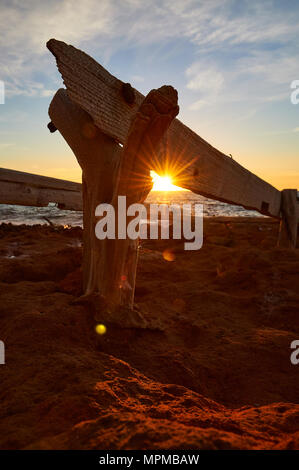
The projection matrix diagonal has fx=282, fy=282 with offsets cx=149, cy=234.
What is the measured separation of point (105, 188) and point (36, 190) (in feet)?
10.6

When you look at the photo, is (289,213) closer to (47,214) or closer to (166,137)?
(166,137)

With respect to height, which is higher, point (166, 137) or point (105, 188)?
point (166, 137)

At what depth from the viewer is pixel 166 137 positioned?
1.88 meters

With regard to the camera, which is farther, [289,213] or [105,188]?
[289,213]

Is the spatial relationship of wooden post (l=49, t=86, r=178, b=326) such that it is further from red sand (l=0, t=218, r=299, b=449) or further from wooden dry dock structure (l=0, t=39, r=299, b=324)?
red sand (l=0, t=218, r=299, b=449)

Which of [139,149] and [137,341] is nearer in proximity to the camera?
[139,149]

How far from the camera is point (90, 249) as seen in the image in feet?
6.52

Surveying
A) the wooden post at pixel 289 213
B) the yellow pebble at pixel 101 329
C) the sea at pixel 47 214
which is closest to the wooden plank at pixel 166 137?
the yellow pebble at pixel 101 329

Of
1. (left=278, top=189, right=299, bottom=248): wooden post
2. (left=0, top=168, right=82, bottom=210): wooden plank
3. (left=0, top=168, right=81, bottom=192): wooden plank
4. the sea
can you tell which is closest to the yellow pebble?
(left=0, top=168, right=82, bottom=210): wooden plank

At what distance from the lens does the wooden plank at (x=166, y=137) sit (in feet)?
4.61

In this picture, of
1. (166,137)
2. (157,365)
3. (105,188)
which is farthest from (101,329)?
(166,137)

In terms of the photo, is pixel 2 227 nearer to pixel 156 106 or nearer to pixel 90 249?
pixel 90 249
